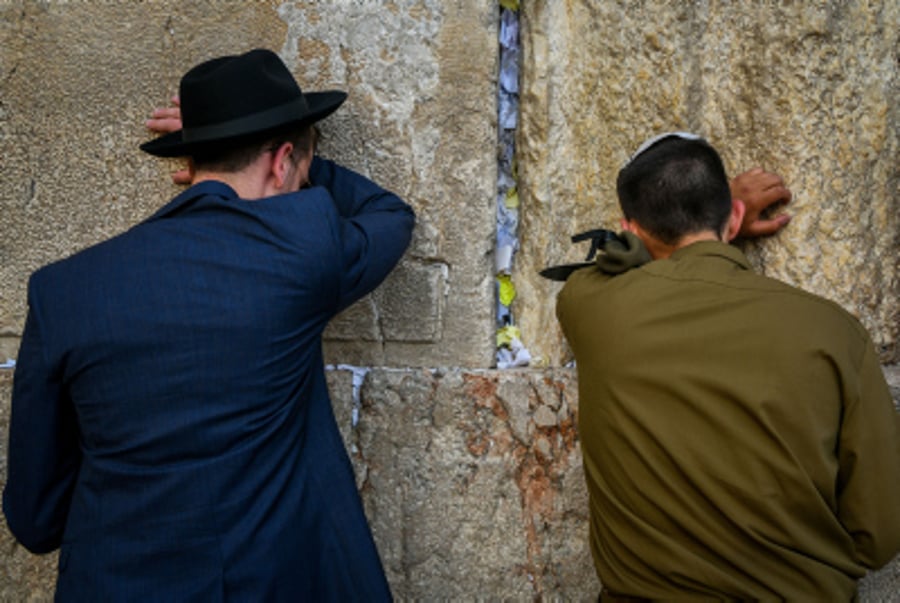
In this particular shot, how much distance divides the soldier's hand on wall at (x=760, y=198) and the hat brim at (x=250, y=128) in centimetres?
103

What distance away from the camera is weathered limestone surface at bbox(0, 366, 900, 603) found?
2297 millimetres

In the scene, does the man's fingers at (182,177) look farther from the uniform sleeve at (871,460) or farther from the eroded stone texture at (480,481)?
the uniform sleeve at (871,460)

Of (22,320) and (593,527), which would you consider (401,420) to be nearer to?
(593,527)

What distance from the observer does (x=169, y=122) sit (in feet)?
7.66

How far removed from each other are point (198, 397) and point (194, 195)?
43 cm

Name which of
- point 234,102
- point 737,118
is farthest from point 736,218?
point 234,102

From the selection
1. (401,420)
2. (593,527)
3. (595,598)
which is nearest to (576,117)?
Answer: (401,420)

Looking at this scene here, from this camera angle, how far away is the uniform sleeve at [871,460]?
1.58m

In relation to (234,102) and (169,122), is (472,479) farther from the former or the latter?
(169,122)

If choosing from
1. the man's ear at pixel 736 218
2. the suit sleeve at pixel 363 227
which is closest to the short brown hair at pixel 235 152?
the suit sleeve at pixel 363 227

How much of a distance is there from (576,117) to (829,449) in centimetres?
121

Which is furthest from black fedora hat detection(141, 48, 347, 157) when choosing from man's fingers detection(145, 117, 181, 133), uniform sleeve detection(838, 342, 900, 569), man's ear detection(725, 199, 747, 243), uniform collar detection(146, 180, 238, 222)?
uniform sleeve detection(838, 342, 900, 569)

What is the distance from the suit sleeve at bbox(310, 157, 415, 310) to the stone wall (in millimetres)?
235

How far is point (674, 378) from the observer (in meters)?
1.65
